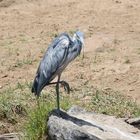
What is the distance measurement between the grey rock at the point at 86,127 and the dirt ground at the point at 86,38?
4.76ft

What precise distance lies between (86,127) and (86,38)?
12.0ft

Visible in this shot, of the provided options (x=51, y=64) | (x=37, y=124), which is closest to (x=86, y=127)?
(x=37, y=124)

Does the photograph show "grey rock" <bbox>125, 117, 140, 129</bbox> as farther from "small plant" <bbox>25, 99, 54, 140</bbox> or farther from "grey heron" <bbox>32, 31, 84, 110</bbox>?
"grey heron" <bbox>32, 31, 84, 110</bbox>

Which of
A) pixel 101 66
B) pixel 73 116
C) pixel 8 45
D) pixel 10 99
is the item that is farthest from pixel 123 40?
pixel 73 116

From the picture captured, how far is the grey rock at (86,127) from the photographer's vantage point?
517cm

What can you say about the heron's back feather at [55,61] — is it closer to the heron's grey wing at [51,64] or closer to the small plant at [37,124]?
the heron's grey wing at [51,64]

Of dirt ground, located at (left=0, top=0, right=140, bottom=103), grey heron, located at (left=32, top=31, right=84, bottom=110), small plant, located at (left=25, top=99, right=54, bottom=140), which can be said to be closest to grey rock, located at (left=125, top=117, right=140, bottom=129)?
small plant, located at (left=25, top=99, right=54, bottom=140)

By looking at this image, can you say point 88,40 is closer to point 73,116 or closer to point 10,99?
point 10,99

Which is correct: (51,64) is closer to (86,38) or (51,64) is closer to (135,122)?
(135,122)

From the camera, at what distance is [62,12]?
9.98 meters

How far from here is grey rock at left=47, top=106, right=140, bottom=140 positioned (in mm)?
5168

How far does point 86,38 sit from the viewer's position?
884cm

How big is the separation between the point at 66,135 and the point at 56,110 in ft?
1.09

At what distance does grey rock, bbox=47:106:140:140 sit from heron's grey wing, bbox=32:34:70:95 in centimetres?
34
